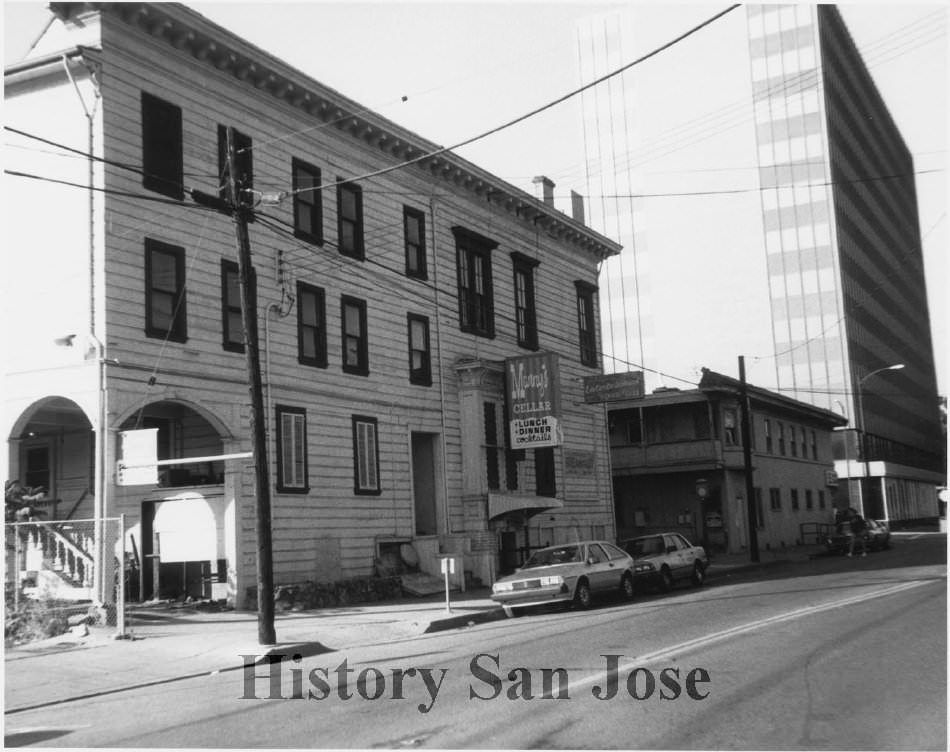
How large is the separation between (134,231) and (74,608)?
7306 mm

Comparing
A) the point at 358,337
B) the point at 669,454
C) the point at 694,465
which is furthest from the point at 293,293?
the point at 669,454

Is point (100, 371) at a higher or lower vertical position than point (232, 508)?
higher

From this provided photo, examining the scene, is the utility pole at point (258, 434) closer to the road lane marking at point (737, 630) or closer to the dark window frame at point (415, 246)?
the road lane marking at point (737, 630)

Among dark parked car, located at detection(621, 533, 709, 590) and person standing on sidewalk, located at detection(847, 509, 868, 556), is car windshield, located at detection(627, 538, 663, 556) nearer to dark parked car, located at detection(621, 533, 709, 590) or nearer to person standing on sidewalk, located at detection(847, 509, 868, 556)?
dark parked car, located at detection(621, 533, 709, 590)

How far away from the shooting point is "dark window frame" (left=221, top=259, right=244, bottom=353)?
902 inches

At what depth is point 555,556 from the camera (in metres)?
22.7

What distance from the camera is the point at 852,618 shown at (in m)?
16.7

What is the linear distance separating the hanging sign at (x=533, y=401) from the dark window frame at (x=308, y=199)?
7.64 meters

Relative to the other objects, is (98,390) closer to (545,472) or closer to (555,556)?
(555,556)

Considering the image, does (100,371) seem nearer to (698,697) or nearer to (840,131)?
(698,697)

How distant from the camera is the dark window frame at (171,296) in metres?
21.2

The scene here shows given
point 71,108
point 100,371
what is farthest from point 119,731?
point 71,108

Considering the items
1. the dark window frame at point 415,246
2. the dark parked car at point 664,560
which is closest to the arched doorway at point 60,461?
the dark window frame at point 415,246

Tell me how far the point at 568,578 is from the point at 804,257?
2346 inches
